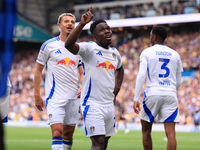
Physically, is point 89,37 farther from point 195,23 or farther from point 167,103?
point 167,103

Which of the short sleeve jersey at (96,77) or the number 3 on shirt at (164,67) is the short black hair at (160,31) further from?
the short sleeve jersey at (96,77)

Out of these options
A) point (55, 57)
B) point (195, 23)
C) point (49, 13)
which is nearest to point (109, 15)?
point (195, 23)

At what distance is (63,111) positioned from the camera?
5.30 metres

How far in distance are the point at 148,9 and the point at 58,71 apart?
22200 millimetres

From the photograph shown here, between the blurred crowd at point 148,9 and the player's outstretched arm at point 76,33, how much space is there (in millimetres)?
21885

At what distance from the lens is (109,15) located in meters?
28.2

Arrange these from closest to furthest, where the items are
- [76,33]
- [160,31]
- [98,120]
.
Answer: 1. [76,33]
2. [98,120]
3. [160,31]

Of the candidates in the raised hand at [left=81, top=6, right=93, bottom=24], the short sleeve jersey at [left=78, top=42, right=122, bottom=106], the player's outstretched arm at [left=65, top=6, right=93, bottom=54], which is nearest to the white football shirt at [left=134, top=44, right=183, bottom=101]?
the short sleeve jersey at [left=78, top=42, right=122, bottom=106]

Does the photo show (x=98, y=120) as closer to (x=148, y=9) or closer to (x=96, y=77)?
(x=96, y=77)

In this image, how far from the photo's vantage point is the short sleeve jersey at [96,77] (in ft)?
14.7

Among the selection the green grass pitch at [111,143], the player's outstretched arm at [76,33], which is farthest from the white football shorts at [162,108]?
the green grass pitch at [111,143]

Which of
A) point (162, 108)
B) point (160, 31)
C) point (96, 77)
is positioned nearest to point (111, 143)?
point (162, 108)

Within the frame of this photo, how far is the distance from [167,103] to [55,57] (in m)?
2.03

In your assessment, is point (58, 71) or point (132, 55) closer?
point (58, 71)
